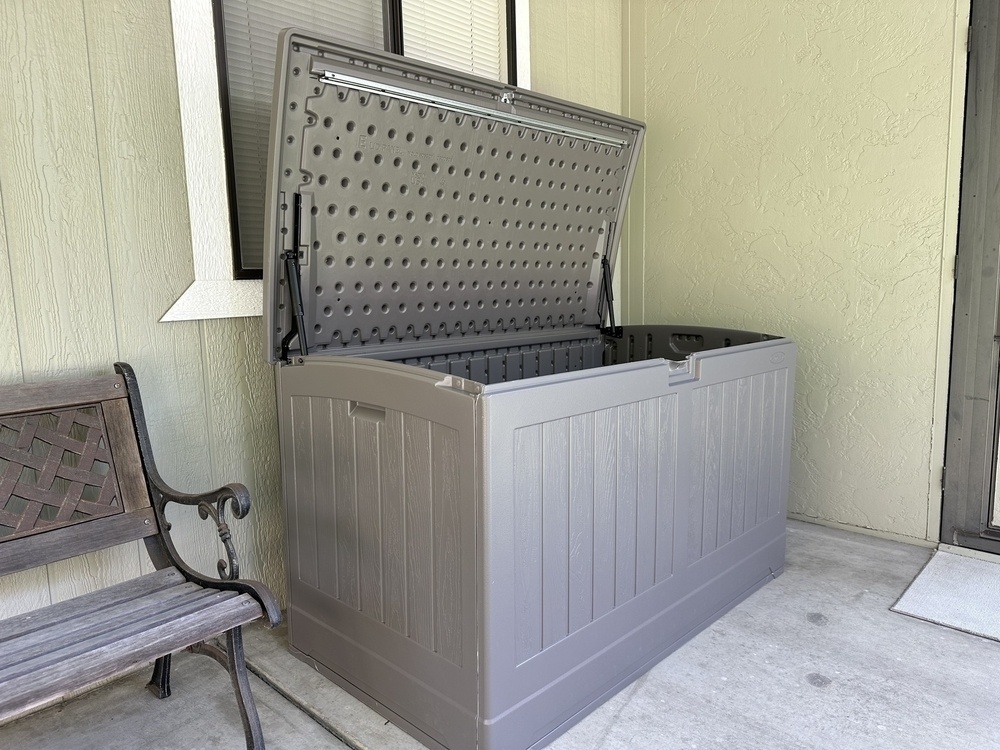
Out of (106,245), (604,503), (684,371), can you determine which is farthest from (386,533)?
(106,245)

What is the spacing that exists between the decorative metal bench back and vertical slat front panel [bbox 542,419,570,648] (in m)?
1.06

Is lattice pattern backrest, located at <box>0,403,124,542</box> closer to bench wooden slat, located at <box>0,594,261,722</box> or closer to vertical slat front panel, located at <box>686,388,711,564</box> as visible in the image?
bench wooden slat, located at <box>0,594,261,722</box>

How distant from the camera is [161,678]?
194 centimetres

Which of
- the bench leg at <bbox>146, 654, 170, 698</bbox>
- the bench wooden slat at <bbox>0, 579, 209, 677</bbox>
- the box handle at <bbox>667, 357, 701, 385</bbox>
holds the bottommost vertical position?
the bench leg at <bbox>146, 654, 170, 698</bbox>

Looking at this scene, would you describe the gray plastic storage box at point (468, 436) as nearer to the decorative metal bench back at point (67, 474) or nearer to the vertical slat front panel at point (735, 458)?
the vertical slat front panel at point (735, 458)

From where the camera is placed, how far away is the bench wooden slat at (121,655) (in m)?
1.24

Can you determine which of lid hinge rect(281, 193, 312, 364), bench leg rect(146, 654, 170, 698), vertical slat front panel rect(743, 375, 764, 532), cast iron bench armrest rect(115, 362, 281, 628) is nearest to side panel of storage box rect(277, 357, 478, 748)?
lid hinge rect(281, 193, 312, 364)

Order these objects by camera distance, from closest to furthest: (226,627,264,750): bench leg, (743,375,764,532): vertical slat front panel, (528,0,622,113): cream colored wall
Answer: (226,627,264,750): bench leg < (743,375,764,532): vertical slat front panel < (528,0,622,113): cream colored wall

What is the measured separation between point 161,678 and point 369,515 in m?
0.79

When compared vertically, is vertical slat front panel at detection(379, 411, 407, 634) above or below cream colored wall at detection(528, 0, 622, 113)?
below

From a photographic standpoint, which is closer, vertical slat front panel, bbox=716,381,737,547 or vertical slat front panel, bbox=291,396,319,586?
vertical slat front panel, bbox=291,396,319,586

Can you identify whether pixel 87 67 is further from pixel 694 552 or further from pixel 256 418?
pixel 694 552

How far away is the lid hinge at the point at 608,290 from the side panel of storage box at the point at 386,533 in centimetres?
144

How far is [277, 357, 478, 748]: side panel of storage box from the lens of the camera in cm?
160
